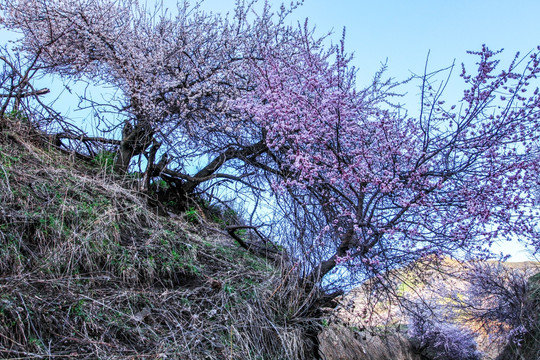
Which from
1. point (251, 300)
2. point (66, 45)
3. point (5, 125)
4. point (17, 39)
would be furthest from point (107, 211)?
point (17, 39)

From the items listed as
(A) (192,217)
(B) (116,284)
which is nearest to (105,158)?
(A) (192,217)

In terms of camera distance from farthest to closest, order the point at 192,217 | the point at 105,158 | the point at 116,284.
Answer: the point at 105,158
the point at 192,217
the point at 116,284

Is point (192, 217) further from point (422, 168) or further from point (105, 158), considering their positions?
point (422, 168)

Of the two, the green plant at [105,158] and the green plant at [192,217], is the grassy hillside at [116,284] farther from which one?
the green plant at [105,158]

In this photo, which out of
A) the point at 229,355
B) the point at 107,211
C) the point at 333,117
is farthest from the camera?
the point at 107,211

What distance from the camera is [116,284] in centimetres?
359

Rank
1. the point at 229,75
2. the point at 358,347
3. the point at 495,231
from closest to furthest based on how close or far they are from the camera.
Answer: the point at 495,231 < the point at 358,347 < the point at 229,75

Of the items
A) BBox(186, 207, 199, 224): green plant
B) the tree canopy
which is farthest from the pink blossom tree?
BBox(186, 207, 199, 224): green plant

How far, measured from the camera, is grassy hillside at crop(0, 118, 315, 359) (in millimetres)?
2848

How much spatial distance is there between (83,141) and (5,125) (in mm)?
1124

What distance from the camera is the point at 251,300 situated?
3.65 meters

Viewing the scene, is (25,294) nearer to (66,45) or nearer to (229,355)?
(229,355)

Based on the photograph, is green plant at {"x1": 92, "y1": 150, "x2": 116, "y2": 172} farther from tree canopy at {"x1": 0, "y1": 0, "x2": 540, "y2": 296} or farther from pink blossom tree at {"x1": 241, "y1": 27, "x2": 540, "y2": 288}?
pink blossom tree at {"x1": 241, "y1": 27, "x2": 540, "y2": 288}

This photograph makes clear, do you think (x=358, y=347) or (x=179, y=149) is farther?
(x=179, y=149)
